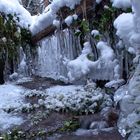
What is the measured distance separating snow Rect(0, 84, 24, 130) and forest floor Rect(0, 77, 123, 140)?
5 cm

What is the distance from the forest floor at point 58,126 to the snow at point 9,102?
0.17 ft

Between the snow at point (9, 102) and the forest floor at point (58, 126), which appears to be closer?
the forest floor at point (58, 126)

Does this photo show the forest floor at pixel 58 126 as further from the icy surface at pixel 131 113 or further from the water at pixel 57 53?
the water at pixel 57 53

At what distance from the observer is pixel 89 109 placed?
15.8 feet

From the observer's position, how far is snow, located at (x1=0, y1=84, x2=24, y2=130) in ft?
15.4

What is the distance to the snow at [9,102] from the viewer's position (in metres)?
4.70

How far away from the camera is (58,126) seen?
176 inches

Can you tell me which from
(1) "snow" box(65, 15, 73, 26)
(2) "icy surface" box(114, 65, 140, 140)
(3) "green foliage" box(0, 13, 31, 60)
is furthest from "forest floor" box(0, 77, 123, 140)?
(3) "green foliage" box(0, 13, 31, 60)

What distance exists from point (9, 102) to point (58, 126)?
1.20 m

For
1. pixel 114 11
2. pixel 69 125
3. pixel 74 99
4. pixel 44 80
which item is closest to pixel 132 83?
pixel 69 125

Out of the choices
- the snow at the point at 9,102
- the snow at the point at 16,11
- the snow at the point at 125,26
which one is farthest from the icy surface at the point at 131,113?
the snow at the point at 16,11

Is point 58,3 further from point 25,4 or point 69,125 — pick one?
point 25,4

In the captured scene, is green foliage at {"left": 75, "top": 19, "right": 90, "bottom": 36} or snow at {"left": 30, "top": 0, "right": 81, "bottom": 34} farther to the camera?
snow at {"left": 30, "top": 0, "right": 81, "bottom": 34}

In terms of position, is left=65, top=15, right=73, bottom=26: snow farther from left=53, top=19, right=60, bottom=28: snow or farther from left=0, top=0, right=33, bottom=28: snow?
left=0, top=0, right=33, bottom=28: snow
